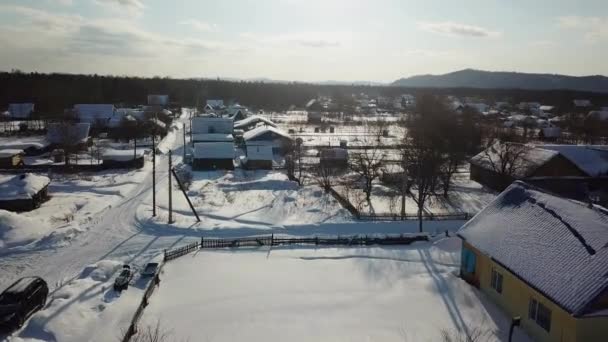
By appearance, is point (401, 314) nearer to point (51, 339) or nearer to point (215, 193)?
point (51, 339)

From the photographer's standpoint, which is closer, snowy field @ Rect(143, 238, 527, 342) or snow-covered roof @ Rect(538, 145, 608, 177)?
snowy field @ Rect(143, 238, 527, 342)

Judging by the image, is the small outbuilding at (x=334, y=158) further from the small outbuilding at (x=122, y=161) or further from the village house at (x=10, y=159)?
the village house at (x=10, y=159)

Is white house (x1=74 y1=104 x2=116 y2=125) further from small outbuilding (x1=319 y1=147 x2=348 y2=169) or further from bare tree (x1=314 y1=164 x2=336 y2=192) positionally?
bare tree (x1=314 y1=164 x2=336 y2=192)

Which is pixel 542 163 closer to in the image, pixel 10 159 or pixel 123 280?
pixel 123 280

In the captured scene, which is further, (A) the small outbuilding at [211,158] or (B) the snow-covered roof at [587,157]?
(A) the small outbuilding at [211,158]

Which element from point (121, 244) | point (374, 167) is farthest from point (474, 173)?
point (121, 244)

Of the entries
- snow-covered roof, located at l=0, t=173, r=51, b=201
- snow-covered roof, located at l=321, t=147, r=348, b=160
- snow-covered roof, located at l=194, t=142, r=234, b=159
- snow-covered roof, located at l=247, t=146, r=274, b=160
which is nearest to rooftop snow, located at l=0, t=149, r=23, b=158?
snow-covered roof, located at l=0, t=173, r=51, b=201

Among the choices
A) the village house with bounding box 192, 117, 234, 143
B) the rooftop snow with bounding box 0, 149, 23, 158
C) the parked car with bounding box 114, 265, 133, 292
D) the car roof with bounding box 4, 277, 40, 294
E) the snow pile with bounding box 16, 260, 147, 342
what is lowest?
the snow pile with bounding box 16, 260, 147, 342

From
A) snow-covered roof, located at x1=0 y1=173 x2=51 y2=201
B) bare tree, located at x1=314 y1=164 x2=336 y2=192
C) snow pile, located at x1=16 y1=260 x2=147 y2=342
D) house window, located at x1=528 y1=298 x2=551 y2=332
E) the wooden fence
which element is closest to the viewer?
Result: house window, located at x1=528 y1=298 x2=551 y2=332

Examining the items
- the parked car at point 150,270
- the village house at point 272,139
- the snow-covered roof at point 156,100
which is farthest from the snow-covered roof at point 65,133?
the snow-covered roof at point 156,100
